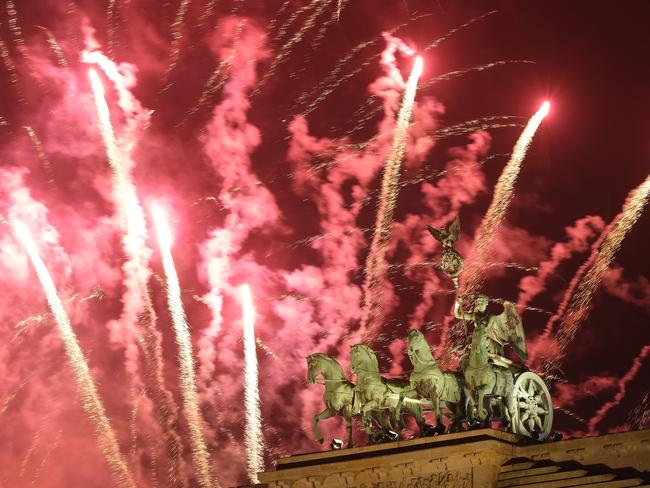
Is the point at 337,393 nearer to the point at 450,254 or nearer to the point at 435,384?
the point at 435,384

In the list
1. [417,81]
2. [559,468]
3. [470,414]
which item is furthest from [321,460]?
[417,81]

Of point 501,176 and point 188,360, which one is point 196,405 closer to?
point 188,360

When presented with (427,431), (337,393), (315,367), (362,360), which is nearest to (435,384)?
(427,431)

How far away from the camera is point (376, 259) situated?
3278cm

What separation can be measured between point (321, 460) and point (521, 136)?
8604 millimetres

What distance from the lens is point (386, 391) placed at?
89.3 ft

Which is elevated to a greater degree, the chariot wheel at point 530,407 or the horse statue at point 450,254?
the horse statue at point 450,254

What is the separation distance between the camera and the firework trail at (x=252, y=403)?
32625 mm

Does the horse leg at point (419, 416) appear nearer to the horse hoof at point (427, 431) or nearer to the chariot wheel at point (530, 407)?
the horse hoof at point (427, 431)

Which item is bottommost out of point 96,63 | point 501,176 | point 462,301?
point 462,301

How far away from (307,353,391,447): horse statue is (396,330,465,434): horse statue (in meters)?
1.28

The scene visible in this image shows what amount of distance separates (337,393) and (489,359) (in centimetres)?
294

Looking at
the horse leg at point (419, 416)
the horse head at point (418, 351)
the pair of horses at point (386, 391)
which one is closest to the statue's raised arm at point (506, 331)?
the pair of horses at point (386, 391)

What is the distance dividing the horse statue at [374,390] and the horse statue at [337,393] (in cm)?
16
